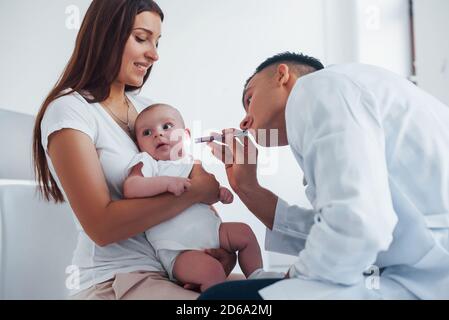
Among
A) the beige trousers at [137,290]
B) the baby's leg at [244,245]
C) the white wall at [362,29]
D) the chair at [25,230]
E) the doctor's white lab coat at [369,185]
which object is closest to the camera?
the doctor's white lab coat at [369,185]

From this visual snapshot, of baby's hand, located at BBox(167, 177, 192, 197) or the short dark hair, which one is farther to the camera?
the short dark hair

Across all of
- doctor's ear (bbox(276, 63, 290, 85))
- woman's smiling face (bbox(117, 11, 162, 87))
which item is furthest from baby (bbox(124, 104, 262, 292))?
doctor's ear (bbox(276, 63, 290, 85))

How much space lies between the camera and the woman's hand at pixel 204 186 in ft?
3.52

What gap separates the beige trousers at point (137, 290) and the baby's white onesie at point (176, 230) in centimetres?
5

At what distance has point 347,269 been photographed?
2.40 ft

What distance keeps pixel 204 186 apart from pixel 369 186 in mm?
454

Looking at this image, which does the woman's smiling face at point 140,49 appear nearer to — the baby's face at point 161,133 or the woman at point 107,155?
the woman at point 107,155

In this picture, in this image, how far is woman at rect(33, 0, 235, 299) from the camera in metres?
1.00

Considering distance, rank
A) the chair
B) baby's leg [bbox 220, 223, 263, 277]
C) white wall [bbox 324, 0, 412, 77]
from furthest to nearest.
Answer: white wall [bbox 324, 0, 412, 77]
the chair
baby's leg [bbox 220, 223, 263, 277]

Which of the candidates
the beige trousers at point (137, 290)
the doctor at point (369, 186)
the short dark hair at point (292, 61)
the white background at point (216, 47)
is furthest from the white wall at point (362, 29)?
the beige trousers at point (137, 290)

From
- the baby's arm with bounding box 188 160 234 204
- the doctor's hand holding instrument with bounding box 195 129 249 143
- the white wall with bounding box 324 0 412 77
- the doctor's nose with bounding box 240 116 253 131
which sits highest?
the white wall with bounding box 324 0 412 77

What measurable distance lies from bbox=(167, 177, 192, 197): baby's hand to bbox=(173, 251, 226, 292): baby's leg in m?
0.12

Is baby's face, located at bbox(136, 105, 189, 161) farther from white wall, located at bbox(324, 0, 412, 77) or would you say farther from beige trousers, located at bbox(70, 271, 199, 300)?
Result: white wall, located at bbox(324, 0, 412, 77)

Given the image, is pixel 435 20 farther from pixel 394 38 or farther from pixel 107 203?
pixel 107 203
